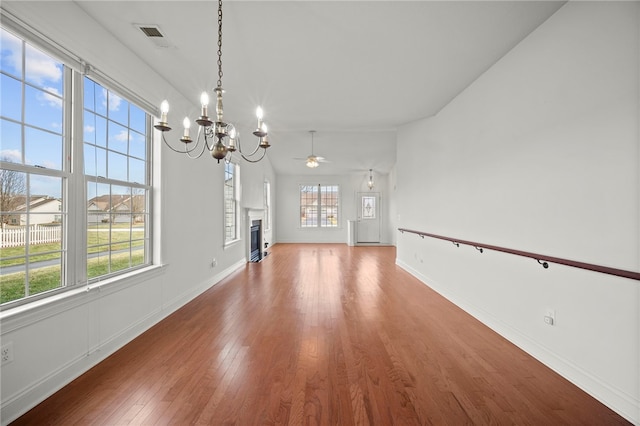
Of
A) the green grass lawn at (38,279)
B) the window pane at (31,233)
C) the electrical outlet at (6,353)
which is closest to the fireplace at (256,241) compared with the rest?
the green grass lawn at (38,279)

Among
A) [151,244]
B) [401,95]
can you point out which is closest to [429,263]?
[401,95]

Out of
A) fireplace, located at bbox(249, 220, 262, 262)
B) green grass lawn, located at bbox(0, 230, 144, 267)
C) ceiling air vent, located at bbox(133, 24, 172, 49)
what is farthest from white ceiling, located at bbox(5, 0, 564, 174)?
fireplace, located at bbox(249, 220, 262, 262)

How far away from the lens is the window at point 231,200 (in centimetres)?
552

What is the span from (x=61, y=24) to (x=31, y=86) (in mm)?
521

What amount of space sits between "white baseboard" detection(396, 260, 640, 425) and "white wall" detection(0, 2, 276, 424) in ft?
12.0

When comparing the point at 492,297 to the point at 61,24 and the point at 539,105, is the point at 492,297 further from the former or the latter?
the point at 61,24

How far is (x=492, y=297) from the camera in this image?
9.86 ft

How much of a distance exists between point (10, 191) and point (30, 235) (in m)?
0.31

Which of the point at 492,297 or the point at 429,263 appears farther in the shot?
the point at 429,263

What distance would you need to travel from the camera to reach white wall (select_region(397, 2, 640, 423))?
174 centimetres

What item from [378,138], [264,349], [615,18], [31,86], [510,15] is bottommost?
[264,349]

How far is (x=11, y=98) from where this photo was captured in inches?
68.7

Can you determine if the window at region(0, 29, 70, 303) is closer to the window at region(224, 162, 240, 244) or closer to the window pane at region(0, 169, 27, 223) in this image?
the window pane at region(0, 169, 27, 223)

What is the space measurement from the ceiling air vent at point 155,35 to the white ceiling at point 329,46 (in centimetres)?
5
